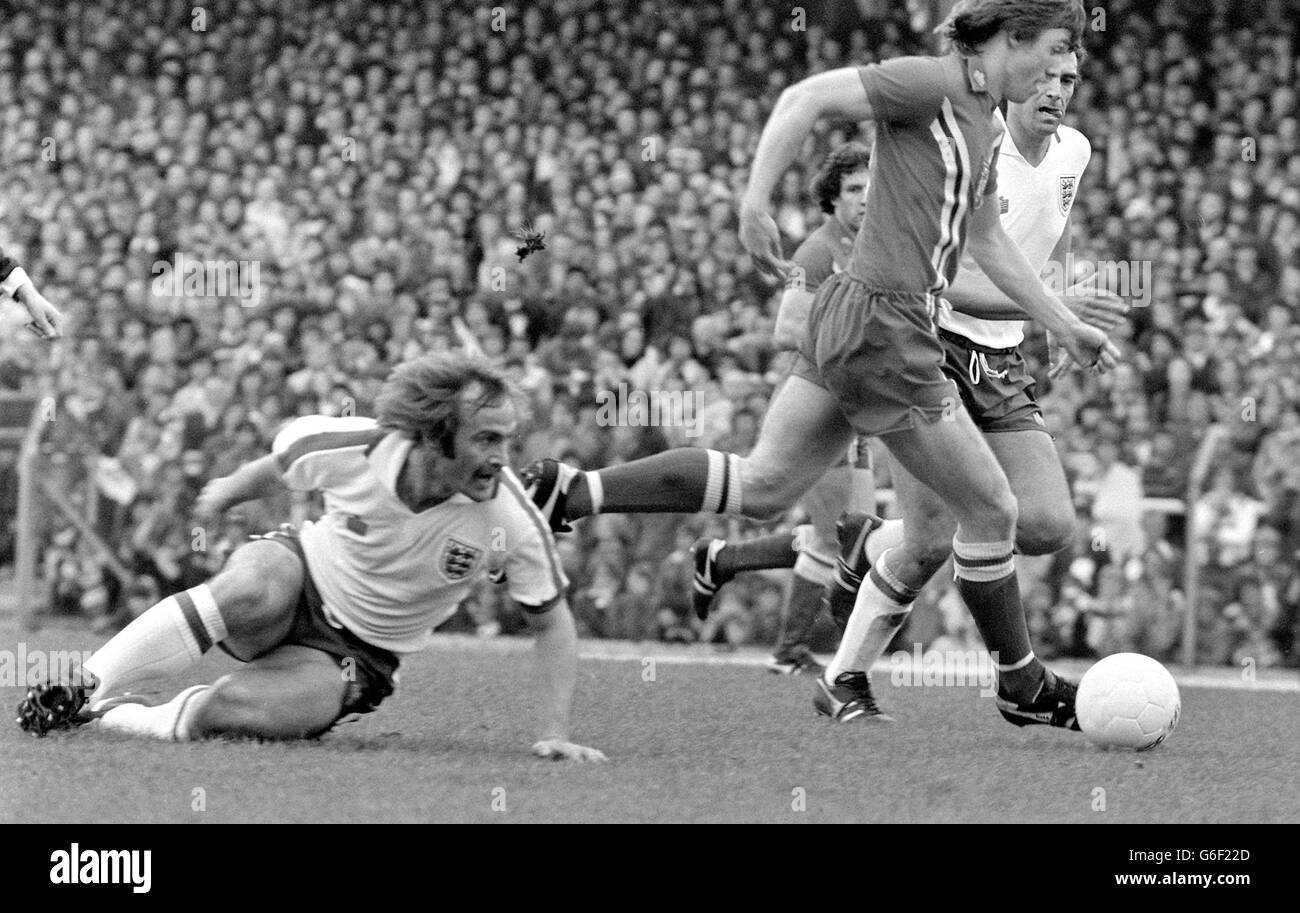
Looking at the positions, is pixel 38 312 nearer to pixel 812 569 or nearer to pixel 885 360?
pixel 885 360

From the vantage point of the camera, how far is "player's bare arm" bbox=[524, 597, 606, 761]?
18.7ft

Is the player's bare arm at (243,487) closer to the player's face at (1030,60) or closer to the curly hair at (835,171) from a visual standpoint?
the player's face at (1030,60)

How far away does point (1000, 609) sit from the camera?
21.1 ft

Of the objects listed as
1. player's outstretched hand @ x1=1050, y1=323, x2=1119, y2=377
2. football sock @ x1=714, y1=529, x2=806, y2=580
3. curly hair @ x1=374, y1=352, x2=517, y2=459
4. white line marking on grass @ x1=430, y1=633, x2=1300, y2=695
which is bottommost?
white line marking on grass @ x1=430, y1=633, x2=1300, y2=695

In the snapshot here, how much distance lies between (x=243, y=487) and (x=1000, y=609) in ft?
7.73

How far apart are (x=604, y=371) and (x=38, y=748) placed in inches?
247

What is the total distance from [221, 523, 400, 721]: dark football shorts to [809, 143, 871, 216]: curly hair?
9.79ft

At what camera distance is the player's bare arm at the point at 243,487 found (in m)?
5.67

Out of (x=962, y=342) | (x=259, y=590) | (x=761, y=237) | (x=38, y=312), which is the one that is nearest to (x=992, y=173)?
(x=962, y=342)

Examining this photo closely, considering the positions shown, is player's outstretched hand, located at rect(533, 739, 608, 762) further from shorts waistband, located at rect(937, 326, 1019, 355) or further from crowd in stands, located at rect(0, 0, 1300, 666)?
crowd in stands, located at rect(0, 0, 1300, 666)

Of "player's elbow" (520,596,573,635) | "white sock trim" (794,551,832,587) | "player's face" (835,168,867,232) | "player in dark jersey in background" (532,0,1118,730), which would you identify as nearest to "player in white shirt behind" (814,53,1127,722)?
"player in dark jersey in background" (532,0,1118,730)

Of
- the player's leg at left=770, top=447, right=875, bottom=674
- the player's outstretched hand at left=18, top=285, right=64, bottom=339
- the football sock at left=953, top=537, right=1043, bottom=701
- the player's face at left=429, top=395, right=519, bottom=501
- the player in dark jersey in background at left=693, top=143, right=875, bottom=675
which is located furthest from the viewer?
the player's leg at left=770, top=447, right=875, bottom=674

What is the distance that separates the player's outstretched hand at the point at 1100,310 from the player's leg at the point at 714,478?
2.48 feet

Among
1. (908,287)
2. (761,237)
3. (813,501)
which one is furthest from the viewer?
(813,501)
